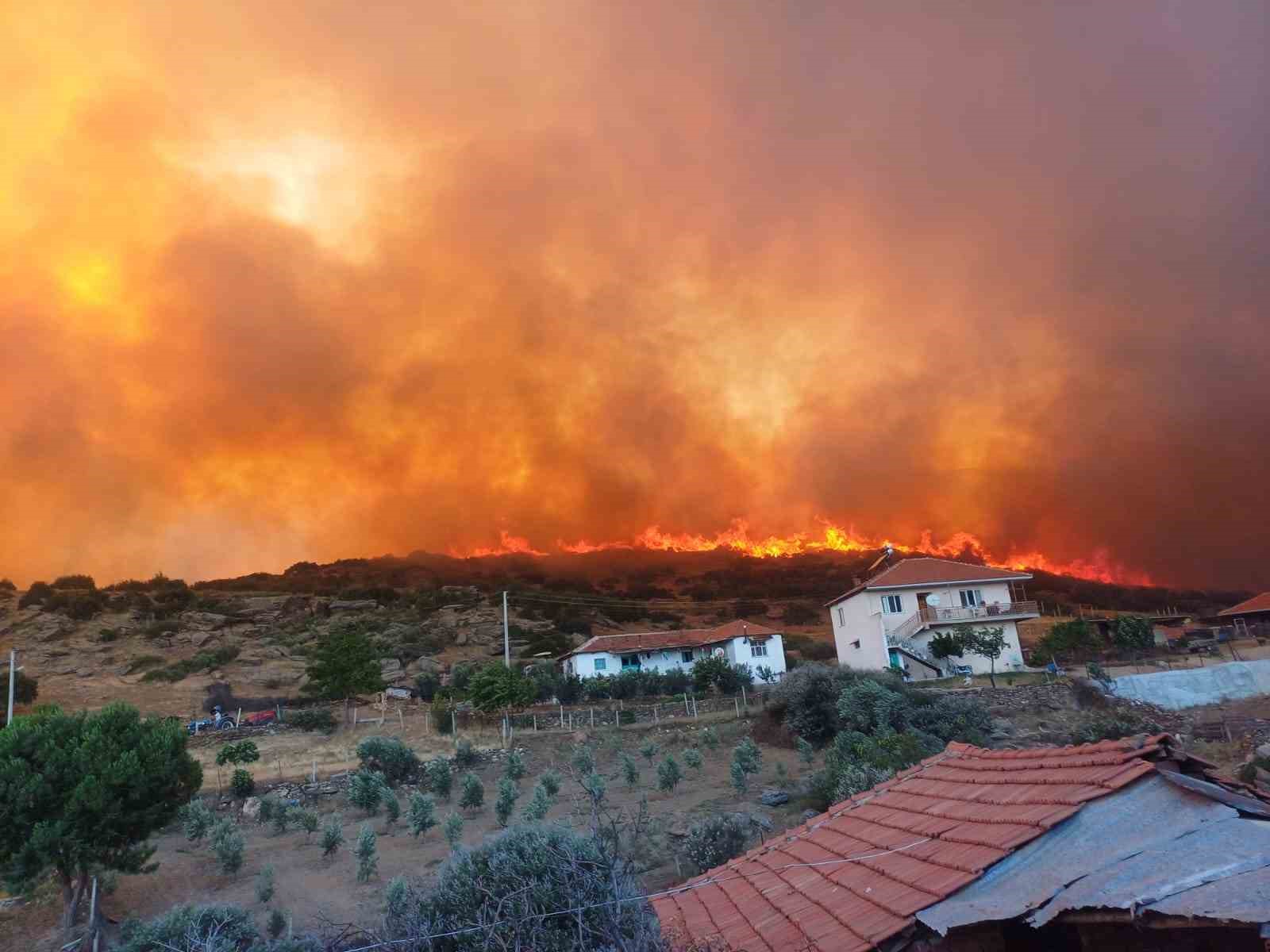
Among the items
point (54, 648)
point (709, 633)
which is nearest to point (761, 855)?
point (709, 633)

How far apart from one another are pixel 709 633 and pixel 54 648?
58.8 metres

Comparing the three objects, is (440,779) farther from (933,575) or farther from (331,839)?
(933,575)

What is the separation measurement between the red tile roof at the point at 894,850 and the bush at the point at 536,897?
1.68 m

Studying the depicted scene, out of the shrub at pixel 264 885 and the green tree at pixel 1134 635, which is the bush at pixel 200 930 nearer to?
the shrub at pixel 264 885

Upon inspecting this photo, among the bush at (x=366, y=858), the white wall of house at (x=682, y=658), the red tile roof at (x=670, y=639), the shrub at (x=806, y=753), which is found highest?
the red tile roof at (x=670, y=639)

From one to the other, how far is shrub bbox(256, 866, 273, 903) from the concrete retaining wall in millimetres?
35667

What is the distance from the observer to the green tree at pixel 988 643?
139 feet

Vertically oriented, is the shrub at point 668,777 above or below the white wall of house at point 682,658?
below

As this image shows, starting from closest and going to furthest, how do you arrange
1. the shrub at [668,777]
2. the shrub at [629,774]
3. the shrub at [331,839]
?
1. the shrub at [331,839]
2. the shrub at [668,777]
3. the shrub at [629,774]

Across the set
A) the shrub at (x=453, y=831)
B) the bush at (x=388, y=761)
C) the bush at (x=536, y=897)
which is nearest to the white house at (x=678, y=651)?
the bush at (x=388, y=761)

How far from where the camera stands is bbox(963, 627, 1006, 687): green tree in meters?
42.4

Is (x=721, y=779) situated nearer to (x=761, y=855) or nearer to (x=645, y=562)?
(x=761, y=855)

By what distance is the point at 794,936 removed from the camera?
21.8 feet

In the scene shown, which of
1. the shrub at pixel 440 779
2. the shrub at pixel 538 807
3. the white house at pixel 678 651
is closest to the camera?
the shrub at pixel 538 807
